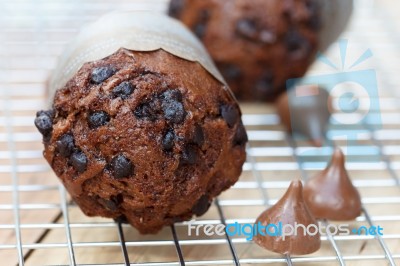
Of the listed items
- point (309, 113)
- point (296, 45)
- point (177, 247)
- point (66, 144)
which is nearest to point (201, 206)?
point (177, 247)

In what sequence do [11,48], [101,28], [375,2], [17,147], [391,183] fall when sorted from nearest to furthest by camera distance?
[101,28], [391,183], [17,147], [11,48], [375,2]

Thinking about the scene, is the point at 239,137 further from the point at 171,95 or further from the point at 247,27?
the point at 247,27

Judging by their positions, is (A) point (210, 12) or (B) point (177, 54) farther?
(A) point (210, 12)

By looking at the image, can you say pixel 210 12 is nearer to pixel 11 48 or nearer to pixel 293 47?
pixel 293 47

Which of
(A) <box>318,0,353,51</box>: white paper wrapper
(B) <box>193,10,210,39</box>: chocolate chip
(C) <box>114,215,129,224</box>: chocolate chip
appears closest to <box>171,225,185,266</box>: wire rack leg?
(C) <box>114,215,129,224</box>: chocolate chip

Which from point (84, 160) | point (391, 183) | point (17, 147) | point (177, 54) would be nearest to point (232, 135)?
point (177, 54)

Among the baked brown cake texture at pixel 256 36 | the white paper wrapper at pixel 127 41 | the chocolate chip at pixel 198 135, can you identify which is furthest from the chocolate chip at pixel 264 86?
the chocolate chip at pixel 198 135
